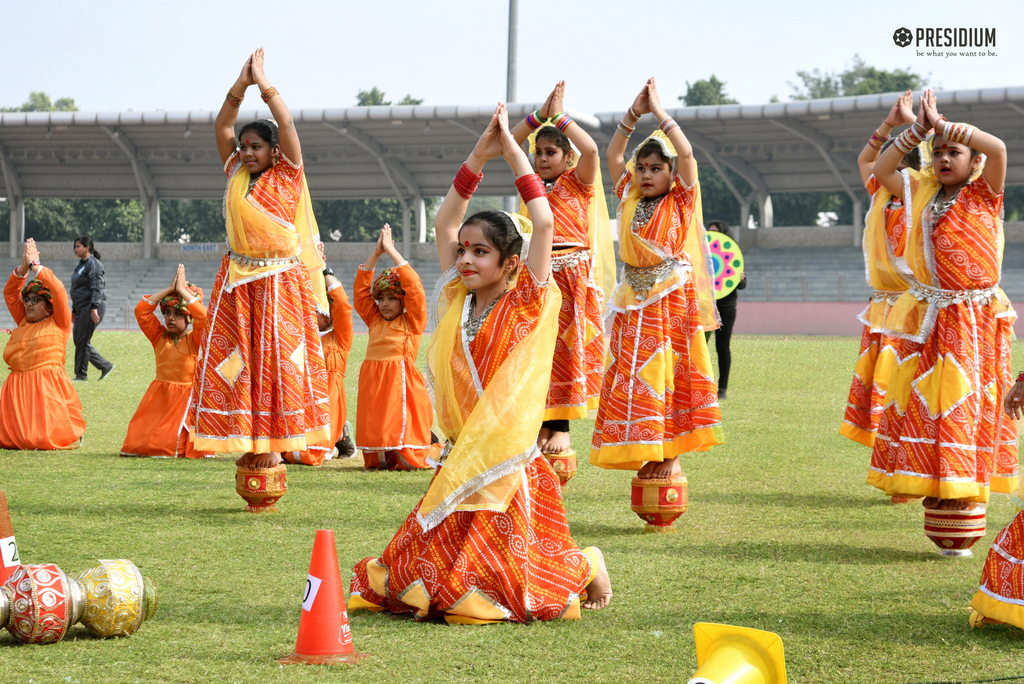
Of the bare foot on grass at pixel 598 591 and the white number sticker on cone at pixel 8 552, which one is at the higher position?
the white number sticker on cone at pixel 8 552

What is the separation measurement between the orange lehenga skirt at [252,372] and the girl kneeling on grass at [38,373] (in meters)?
3.34

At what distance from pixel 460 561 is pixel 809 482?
3.99 metres

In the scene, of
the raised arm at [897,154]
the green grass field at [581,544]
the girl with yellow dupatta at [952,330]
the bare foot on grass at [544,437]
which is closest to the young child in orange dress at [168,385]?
the green grass field at [581,544]

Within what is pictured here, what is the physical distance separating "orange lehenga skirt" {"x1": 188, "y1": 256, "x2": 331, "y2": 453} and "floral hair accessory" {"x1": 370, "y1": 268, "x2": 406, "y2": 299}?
2.12 m

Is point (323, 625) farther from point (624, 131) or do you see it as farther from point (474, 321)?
point (624, 131)

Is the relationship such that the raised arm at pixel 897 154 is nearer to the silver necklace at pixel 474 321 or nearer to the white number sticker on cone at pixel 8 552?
the silver necklace at pixel 474 321

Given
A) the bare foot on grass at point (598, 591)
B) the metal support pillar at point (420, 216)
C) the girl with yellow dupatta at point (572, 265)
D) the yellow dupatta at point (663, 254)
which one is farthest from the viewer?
the metal support pillar at point (420, 216)

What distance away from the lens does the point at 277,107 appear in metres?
5.54

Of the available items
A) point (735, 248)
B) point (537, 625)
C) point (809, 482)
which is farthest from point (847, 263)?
point (537, 625)

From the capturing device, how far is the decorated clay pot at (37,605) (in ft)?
10.4

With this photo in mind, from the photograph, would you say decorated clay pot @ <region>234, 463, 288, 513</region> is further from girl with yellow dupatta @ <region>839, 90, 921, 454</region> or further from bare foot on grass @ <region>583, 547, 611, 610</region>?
girl with yellow dupatta @ <region>839, 90, 921, 454</region>

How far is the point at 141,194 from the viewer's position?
116ft

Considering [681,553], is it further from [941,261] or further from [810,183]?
[810,183]

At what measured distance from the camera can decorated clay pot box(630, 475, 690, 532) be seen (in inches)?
208
